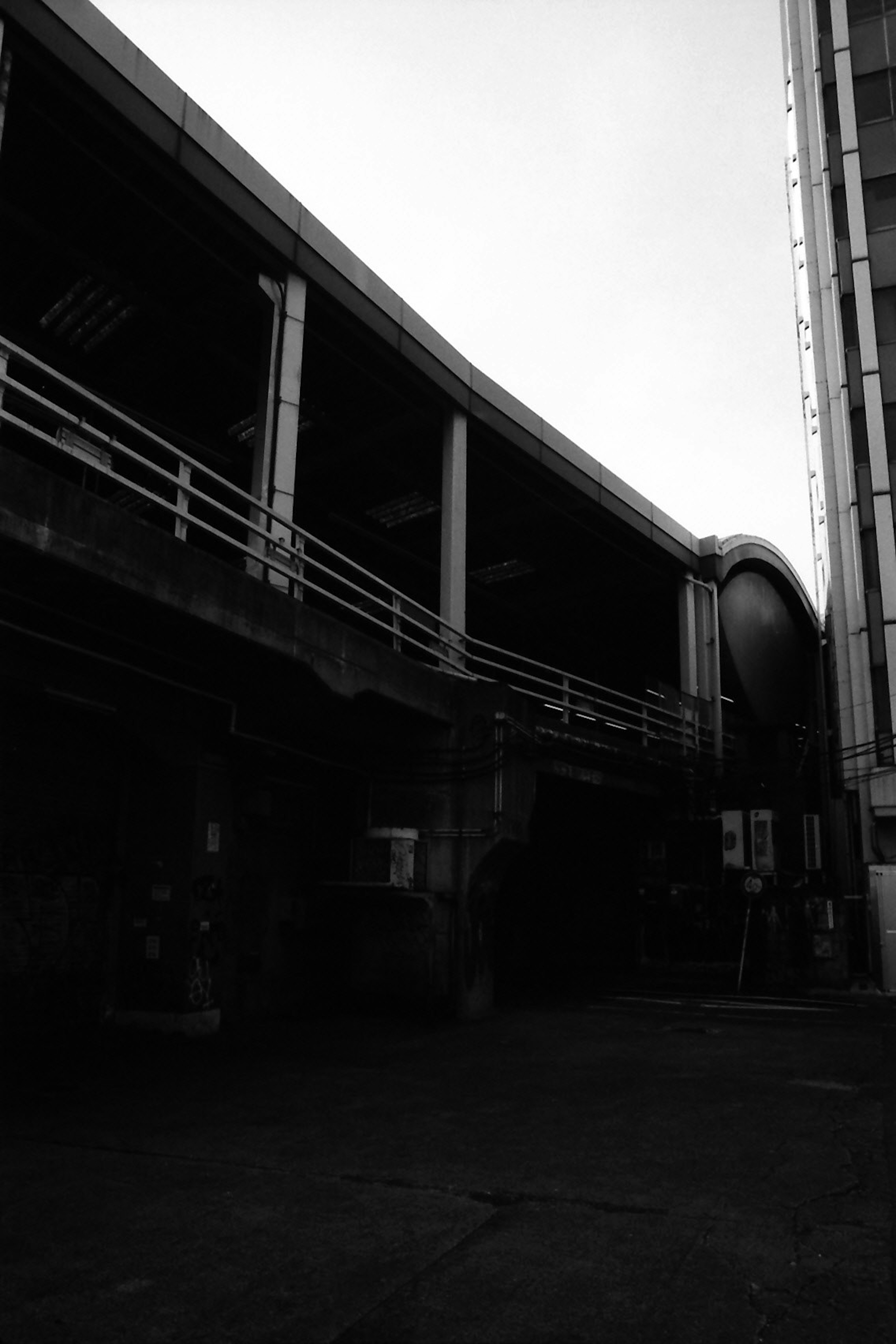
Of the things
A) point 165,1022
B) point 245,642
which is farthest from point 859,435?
point 165,1022

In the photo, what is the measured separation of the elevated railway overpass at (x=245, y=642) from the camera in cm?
1103

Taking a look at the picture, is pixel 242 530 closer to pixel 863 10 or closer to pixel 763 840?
pixel 763 840

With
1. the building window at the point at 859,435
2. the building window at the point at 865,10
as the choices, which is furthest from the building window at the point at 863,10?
the building window at the point at 859,435

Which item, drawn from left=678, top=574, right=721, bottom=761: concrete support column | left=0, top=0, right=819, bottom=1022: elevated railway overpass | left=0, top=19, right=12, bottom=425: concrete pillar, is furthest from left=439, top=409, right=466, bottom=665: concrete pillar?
left=678, top=574, right=721, bottom=761: concrete support column

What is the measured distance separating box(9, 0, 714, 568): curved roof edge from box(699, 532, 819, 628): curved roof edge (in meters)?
6.15

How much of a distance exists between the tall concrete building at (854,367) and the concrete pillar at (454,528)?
32.7 feet

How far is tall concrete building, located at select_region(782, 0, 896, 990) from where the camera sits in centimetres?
2334

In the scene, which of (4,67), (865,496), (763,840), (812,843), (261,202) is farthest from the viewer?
(865,496)

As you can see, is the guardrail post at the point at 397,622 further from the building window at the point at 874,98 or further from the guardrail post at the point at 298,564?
the building window at the point at 874,98

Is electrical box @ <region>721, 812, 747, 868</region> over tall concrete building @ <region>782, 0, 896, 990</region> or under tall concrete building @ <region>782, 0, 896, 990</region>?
under

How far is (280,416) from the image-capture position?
566 inches

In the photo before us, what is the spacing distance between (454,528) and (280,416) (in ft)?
15.0

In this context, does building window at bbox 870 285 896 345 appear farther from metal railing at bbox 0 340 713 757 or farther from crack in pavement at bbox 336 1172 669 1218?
crack in pavement at bbox 336 1172 669 1218

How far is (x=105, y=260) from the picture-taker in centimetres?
1492
